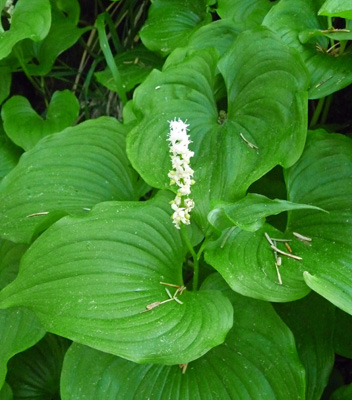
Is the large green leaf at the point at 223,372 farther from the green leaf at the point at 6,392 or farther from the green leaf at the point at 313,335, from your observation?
the green leaf at the point at 6,392

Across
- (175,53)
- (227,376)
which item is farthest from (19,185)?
(227,376)

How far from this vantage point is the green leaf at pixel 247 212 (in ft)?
3.43

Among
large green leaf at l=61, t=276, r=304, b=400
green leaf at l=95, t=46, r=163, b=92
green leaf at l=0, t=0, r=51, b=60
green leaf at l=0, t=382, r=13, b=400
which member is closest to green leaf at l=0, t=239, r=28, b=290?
green leaf at l=0, t=382, r=13, b=400

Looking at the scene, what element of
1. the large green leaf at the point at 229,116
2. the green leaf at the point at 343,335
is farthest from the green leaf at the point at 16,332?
the green leaf at the point at 343,335

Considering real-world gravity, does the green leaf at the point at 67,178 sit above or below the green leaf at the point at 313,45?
below

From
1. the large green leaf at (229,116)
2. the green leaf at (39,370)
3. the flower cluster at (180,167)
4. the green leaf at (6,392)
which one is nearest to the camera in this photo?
the flower cluster at (180,167)

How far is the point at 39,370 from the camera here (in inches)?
59.4

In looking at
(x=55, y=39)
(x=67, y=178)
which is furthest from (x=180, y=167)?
(x=55, y=39)

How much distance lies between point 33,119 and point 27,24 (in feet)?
1.06

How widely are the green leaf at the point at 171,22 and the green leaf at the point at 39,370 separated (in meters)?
0.96

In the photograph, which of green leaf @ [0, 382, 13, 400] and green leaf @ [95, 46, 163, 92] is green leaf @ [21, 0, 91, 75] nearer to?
green leaf @ [95, 46, 163, 92]

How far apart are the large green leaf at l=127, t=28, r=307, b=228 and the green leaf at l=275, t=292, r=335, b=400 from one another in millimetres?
310

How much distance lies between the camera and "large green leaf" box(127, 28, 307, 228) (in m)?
1.24

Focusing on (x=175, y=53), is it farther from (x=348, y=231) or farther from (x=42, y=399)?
(x=42, y=399)
